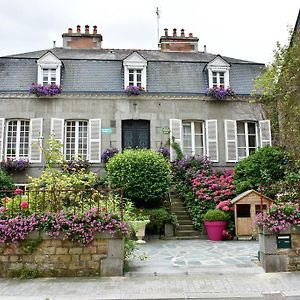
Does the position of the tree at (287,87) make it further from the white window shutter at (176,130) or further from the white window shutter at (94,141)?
the white window shutter at (94,141)

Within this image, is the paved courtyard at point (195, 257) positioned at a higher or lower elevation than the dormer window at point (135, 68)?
lower

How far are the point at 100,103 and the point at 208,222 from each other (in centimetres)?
703

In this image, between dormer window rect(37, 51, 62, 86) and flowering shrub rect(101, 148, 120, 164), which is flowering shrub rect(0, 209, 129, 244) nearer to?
Result: flowering shrub rect(101, 148, 120, 164)

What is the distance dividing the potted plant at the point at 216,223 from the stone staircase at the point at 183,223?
2.05ft

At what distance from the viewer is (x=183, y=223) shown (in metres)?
12.6

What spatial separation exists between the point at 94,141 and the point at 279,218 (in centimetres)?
971

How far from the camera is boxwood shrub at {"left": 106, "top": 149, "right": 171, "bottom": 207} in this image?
12.0 meters

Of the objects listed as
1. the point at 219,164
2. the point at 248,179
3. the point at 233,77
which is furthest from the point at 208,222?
the point at 233,77

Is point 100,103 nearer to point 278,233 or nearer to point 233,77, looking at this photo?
point 233,77

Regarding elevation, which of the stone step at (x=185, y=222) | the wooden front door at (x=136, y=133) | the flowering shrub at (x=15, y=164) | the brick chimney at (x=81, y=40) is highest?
the brick chimney at (x=81, y=40)

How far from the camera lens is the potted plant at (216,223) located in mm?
11375

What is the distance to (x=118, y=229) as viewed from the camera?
657 centimetres

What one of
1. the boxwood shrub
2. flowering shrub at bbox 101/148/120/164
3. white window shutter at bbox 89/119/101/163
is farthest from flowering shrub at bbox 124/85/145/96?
the boxwood shrub

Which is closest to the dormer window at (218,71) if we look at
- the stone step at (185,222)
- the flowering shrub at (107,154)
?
the flowering shrub at (107,154)
